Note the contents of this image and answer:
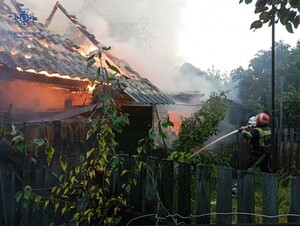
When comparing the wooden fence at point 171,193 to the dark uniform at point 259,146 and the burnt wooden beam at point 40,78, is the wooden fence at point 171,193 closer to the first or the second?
the burnt wooden beam at point 40,78

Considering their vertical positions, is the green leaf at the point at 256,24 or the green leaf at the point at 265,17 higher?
the green leaf at the point at 265,17

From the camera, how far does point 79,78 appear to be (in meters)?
6.07

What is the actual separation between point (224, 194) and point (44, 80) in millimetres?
4478

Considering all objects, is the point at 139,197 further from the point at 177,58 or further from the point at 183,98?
the point at 177,58

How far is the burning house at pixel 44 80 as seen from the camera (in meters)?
5.59

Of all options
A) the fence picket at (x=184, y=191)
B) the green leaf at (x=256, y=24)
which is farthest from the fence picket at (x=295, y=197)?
the green leaf at (x=256, y=24)

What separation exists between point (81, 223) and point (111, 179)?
0.60 meters

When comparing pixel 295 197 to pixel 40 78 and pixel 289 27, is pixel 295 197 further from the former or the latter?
pixel 40 78

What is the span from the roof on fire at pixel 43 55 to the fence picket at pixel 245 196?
2.77 m

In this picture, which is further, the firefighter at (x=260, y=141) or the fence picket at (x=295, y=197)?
the firefighter at (x=260, y=141)

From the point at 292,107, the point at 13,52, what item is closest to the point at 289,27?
the point at 13,52

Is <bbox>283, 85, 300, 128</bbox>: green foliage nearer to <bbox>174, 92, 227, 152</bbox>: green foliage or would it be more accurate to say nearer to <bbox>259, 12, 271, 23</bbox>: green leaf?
<bbox>174, 92, 227, 152</bbox>: green foliage

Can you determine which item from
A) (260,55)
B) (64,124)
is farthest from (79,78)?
(260,55)

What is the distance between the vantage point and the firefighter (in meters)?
8.52
